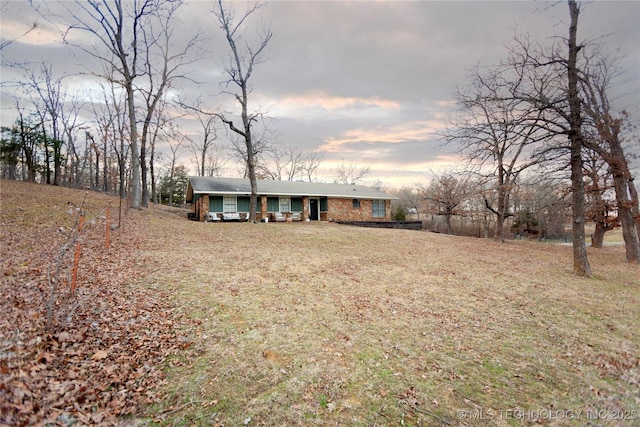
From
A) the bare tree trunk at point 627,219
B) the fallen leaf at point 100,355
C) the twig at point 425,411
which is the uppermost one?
the bare tree trunk at point 627,219

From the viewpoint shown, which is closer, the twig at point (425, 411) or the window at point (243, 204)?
the twig at point (425, 411)

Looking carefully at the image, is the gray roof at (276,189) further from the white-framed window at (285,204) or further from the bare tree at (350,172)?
the bare tree at (350,172)

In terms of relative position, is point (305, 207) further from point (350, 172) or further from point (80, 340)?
point (350, 172)

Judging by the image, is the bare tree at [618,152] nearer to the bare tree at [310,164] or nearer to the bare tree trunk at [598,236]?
the bare tree trunk at [598,236]

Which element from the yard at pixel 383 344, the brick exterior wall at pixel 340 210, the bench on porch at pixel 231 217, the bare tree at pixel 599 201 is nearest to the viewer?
the yard at pixel 383 344

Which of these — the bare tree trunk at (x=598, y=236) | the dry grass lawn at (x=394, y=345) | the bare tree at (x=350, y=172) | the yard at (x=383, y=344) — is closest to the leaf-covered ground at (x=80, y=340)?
the yard at (x=383, y=344)

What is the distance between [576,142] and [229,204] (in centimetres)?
1870

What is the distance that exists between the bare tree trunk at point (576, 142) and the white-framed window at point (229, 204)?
18.4 metres

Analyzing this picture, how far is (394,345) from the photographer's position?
3.92 meters

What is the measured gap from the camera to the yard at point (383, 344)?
9.05 feet

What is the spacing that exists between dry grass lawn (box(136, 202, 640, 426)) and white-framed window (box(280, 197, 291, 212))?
549 inches

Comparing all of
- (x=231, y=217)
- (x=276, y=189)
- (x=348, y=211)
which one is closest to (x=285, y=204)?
(x=276, y=189)

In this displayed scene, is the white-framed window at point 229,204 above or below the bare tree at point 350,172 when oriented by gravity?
below

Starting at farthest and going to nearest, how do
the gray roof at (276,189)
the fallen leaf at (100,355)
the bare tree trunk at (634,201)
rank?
the gray roof at (276,189), the bare tree trunk at (634,201), the fallen leaf at (100,355)
